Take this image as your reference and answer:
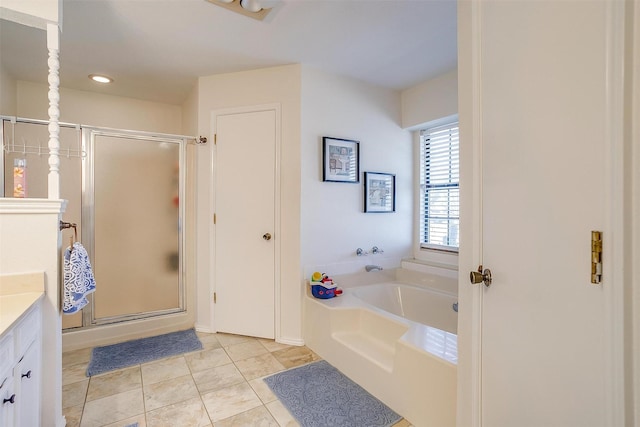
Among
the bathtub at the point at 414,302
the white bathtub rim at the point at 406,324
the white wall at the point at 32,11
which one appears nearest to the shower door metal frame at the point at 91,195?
the white wall at the point at 32,11

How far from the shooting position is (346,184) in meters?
2.78

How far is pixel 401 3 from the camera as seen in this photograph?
5.83ft

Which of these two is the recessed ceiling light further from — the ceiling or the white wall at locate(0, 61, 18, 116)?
the white wall at locate(0, 61, 18, 116)

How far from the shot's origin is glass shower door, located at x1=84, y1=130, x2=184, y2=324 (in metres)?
2.60

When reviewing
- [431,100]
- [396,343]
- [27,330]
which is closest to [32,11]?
[27,330]

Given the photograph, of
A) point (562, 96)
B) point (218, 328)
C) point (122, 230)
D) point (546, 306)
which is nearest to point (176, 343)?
point (218, 328)

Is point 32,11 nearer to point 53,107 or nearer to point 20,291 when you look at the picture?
point 53,107

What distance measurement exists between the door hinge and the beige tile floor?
1.32 meters

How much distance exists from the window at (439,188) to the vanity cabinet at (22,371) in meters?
2.97

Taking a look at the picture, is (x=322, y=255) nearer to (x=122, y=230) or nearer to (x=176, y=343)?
(x=176, y=343)

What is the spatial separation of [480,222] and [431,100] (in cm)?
215

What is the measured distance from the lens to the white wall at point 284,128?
2.55m

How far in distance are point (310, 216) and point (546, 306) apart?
188 cm

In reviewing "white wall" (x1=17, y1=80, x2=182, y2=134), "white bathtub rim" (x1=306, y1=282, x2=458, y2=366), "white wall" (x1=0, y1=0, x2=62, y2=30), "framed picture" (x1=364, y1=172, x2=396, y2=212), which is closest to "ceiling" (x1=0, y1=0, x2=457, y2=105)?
"white wall" (x1=17, y1=80, x2=182, y2=134)
